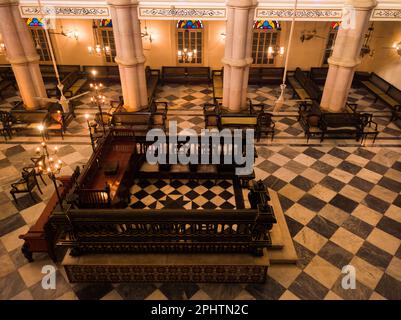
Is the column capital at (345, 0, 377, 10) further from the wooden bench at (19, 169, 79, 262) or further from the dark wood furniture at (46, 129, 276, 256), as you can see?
the wooden bench at (19, 169, 79, 262)

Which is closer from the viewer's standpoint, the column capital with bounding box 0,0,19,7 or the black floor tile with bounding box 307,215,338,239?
the black floor tile with bounding box 307,215,338,239

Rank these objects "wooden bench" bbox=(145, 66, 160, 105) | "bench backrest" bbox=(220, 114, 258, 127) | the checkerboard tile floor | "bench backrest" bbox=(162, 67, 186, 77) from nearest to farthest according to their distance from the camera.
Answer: the checkerboard tile floor → "bench backrest" bbox=(220, 114, 258, 127) → "wooden bench" bbox=(145, 66, 160, 105) → "bench backrest" bbox=(162, 67, 186, 77)

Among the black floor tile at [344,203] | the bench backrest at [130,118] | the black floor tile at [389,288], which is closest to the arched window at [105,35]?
the bench backrest at [130,118]

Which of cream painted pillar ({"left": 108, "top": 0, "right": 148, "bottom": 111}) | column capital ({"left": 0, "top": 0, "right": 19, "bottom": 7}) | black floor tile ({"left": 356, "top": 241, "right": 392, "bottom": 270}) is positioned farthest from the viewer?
column capital ({"left": 0, "top": 0, "right": 19, "bottom": 7})

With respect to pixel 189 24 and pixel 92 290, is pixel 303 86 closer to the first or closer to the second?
pixel 189 24

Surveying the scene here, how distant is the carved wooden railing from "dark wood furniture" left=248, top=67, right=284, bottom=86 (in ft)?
37.6

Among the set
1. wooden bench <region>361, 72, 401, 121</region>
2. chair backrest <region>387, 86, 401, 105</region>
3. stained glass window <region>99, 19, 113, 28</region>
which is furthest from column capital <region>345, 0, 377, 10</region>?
stained glass window <region>99, 19, 113, 28</region>

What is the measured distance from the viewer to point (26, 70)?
11812 mm

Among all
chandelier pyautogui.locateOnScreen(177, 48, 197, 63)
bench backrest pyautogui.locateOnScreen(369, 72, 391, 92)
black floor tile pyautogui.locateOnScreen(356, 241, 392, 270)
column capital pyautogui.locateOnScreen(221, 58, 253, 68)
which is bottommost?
black floor tile pyautogui.locateOnScreen(356, 241, 392, 270)

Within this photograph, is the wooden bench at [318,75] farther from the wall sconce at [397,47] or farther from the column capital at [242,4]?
the column capital at [242,4]

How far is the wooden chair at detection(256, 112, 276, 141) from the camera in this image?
1120cm

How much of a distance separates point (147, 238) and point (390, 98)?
1283cm

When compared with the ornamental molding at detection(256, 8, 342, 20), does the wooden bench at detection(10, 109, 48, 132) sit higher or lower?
lower

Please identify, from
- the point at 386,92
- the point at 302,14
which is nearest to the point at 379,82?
the point at 386,92
